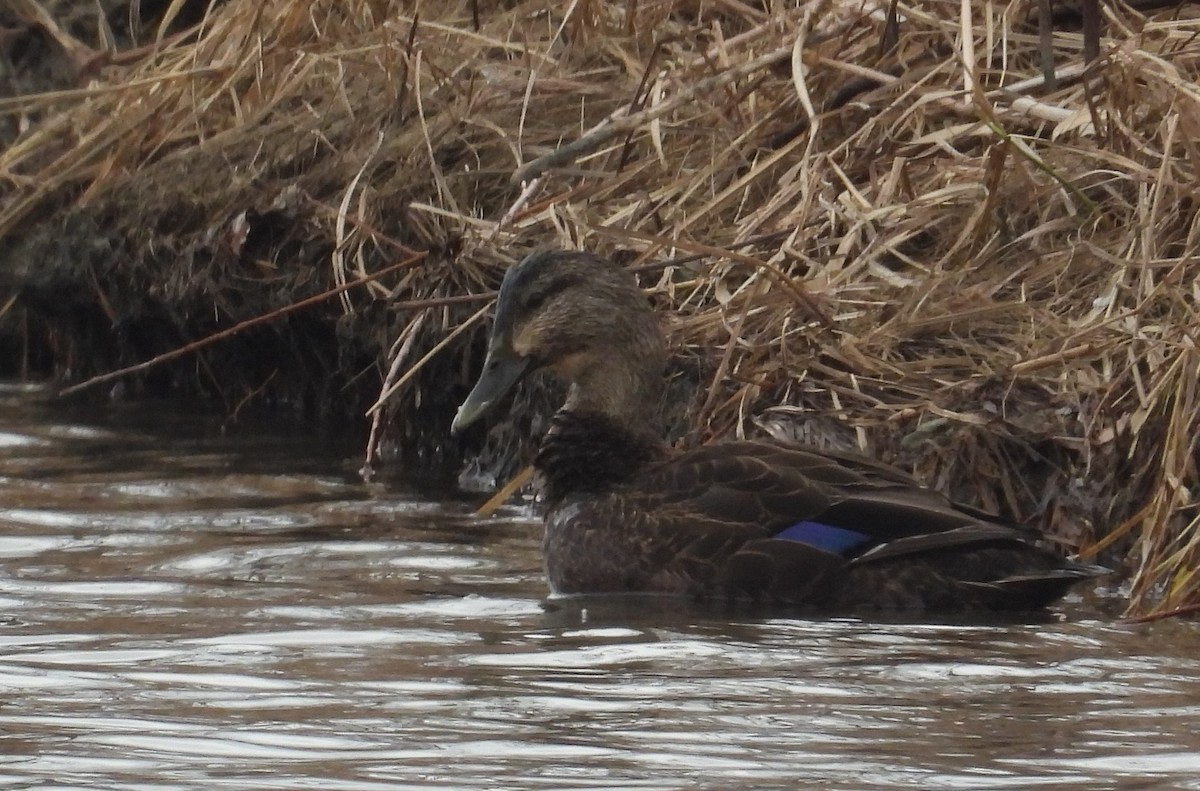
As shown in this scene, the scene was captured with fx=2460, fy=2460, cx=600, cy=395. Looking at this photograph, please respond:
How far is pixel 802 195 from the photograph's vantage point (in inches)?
282

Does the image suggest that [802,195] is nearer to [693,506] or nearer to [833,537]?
[693,506]

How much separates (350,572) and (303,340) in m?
2.94

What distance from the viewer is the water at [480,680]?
3.70m

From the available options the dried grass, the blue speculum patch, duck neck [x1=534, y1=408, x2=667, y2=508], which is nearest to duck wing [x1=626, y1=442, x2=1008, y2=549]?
the blue speculum patch

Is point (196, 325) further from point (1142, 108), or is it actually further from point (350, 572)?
point (1142, 108)

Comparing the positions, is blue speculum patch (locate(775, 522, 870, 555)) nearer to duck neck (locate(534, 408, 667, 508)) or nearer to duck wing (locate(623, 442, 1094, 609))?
duck wing (locate(623, 442, 1094, 609))

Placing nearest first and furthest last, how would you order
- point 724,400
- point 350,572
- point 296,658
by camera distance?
point 296,658 → point 350,572 → point 724,400

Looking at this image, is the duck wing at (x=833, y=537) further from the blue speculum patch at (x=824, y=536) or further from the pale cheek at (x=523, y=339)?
the pale cheek at (x=523, y=339)

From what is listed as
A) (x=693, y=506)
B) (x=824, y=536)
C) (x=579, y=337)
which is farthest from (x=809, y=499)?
(x=579, y=337)

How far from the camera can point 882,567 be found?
218 inches

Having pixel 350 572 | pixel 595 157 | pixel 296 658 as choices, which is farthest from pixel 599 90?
pixel 296 658

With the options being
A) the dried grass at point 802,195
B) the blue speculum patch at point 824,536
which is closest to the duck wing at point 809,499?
the blue speculum patch at point 824,536

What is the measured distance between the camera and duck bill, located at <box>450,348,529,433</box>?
20.8 ft

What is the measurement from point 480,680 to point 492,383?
194 centimetres
